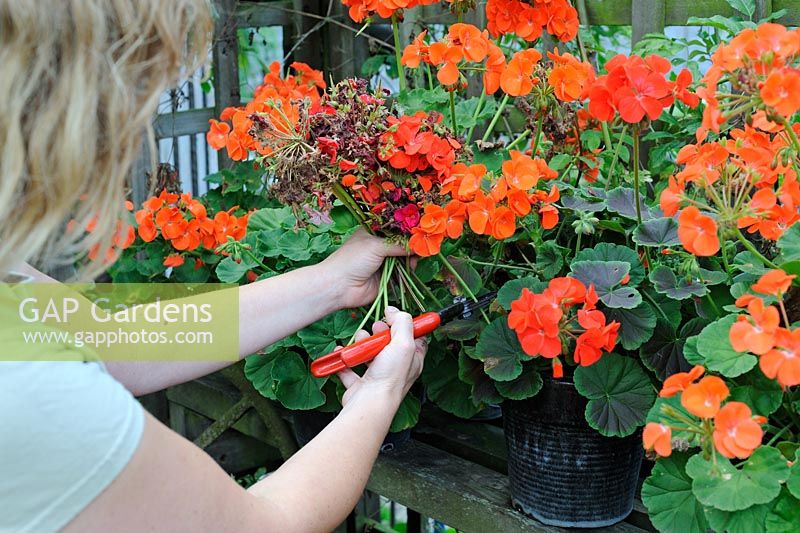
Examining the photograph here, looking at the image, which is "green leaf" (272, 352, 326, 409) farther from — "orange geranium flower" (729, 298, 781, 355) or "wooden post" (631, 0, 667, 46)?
"wooden post" (631, 0, 667, 46)

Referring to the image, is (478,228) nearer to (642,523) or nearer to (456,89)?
(456,89)

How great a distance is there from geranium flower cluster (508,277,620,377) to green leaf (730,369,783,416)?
17cm

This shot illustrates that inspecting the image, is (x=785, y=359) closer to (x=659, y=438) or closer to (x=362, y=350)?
(x=659, y=438)

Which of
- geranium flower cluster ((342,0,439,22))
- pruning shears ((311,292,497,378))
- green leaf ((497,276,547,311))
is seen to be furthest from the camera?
geranium flower cluster ((342,0,439,22))

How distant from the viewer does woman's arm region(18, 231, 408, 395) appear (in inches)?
54.2

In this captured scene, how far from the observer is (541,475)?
139 cm

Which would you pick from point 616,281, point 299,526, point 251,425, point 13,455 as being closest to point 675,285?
point 616,281

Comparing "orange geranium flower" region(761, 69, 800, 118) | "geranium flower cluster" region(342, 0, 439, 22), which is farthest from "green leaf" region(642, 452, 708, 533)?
"geranium flower cluster" region(342, 0, 439, 22)

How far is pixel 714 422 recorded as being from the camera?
988mm

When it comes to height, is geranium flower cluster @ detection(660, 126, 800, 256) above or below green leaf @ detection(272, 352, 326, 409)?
above

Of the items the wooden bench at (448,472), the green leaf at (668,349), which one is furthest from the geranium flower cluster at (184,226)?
the green leaf at (668,349)

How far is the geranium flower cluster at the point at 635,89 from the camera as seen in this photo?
120cm

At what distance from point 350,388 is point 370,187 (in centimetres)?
27

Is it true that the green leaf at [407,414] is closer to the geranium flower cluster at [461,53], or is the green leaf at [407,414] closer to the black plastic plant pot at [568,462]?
the black plastic plant pot at [568,462]
